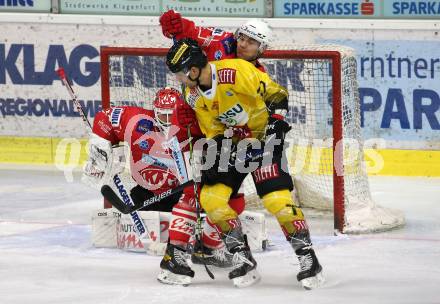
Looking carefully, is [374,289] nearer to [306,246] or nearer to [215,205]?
[306,246]

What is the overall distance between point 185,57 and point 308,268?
120cm

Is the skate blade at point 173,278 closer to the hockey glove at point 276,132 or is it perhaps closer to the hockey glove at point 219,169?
the hockey glove at point 219,169

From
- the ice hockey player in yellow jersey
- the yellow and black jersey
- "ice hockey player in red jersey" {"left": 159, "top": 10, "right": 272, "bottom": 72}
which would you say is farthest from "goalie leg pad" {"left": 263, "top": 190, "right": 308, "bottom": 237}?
"ice hockey player in red jersey" {"left": 159, "top": 10, "right": 272, "bottom": 72}

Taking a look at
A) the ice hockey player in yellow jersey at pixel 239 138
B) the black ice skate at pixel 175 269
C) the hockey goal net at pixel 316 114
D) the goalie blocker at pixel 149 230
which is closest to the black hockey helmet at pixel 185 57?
the ice hockey player in yellow jersey at pixel 239 138

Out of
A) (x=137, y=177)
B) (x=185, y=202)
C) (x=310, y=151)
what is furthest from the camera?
(x=310, y=151)

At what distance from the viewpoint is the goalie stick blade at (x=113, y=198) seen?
6512mm

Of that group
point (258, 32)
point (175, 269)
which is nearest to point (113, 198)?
point (175, 269)

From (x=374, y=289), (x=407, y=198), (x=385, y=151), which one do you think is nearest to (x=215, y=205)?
(x=374, y=289)

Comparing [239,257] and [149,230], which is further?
[149,230]

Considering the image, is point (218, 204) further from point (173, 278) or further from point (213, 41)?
point (213, 41)

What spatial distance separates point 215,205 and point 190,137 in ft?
1.92

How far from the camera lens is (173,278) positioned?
6012mm

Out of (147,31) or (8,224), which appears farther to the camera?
(147,31)

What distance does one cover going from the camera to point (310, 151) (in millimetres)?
8555
